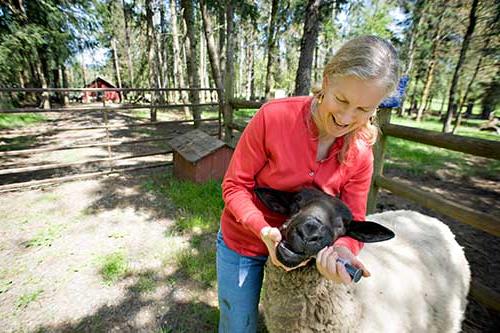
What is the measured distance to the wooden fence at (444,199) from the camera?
7.39 feet

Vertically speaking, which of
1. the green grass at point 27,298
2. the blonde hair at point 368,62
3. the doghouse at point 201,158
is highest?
the blonde hair at point 368,62

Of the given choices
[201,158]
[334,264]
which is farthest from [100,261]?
[334,264]

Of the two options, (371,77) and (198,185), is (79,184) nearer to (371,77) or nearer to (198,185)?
(198,185)

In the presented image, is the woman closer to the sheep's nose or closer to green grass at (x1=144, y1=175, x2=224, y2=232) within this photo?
the sheep's nose

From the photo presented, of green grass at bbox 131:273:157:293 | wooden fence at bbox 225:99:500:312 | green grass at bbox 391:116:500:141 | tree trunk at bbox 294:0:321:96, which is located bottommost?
green grass at bbox 391:116:500:141

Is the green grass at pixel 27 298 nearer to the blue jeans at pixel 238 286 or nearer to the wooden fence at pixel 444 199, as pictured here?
the blue jeans at pixel 238 286

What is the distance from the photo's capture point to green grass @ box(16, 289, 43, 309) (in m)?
2.92

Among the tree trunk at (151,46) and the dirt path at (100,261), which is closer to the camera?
the dirt path at (100,261)

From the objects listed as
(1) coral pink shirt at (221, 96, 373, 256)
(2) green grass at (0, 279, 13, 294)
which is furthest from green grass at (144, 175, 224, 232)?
(1) coral pink shirt at (221, 96, 373, 256)

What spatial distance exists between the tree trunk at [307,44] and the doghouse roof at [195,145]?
1912 millimetres

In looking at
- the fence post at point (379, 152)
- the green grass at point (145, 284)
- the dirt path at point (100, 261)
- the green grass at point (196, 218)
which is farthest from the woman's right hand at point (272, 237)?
the fence post at point (379, 152)

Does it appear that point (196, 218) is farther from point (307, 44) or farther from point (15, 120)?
point (15, 120)

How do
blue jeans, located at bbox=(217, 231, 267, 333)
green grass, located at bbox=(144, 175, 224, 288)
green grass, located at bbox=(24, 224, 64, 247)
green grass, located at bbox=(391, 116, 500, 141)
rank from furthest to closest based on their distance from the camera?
1. green grass, located at bbox=(391, 116, 500, 141)
2. green grass, located at bbox=(24, 224, 64, 247)
3. green grass, located at bbox=(144, 175, 224, 288)
4. blue jeans, located at bbox=(217, 231, 267, 333)

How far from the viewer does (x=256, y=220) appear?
1.35 m
